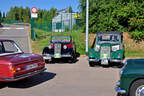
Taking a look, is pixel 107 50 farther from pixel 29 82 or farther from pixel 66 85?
pixel 29 82

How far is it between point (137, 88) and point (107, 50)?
16.4 feet

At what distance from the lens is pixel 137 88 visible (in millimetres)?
4535

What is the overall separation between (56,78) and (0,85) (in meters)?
2.08

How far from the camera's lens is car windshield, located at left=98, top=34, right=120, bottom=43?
10250mm

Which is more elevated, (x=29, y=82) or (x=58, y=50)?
(x=58, y=50)

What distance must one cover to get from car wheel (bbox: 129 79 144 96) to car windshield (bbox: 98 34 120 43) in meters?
5.82

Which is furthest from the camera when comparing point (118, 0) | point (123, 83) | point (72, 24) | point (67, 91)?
point (72, 24)

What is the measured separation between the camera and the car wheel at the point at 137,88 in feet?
14.8

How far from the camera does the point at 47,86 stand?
6.42 m

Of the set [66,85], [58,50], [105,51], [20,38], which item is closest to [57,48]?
[58,50]

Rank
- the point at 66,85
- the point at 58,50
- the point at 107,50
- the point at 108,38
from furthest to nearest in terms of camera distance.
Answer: the point at 58,50 < the point at 108,38 < the point at 107,50 < the point at 66,85

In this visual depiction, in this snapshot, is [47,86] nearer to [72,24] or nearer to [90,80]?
[90,80]

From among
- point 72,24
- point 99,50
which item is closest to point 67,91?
point 99,50

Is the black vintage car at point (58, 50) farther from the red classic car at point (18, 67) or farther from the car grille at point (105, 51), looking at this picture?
the red classic car at point (18, 67)
